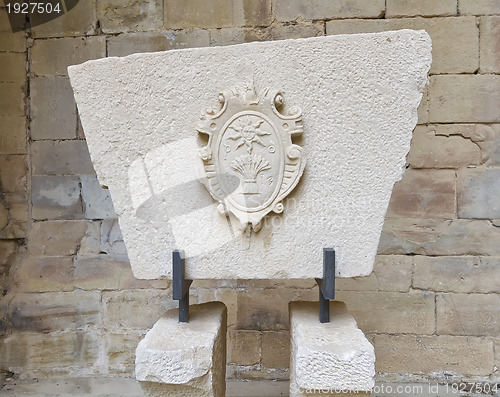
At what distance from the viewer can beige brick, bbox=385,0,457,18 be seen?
273 cm

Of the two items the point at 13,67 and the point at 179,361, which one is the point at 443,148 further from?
the point at 13,67

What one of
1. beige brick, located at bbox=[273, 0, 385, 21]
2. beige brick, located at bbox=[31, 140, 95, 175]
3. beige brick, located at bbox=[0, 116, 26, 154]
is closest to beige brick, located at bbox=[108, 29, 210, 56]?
beige brick, located at bbox=[273, 0, 385, 21]

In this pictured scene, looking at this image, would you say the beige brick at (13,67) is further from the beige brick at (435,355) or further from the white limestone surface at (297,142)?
the beige brick at (435,355)

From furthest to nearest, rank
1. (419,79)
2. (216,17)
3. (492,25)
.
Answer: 1. (216,17)
2. (492,25)
3. (419,79)

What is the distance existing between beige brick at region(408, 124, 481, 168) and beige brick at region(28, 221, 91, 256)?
2.37 m

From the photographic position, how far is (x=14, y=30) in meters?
3.00

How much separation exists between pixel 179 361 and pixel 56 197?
1956 mm

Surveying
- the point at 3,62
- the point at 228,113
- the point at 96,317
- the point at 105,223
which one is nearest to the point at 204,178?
the point at 228,113

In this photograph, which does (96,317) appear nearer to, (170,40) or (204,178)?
(204,178)

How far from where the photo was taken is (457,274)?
2.71m

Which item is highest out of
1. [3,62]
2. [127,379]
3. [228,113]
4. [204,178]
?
[3,62]

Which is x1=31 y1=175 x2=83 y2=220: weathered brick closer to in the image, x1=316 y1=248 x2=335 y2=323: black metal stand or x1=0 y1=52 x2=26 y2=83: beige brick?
x1=0 y1=52 x2=26 y2=83: beige brick

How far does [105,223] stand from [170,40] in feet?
4.56

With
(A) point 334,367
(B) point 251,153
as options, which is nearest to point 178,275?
(B) point 251,153
